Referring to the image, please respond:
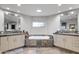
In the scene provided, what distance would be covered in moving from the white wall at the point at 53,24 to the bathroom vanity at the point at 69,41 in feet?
1.10

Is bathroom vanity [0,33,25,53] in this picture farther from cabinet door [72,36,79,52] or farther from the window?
cabinet door [72,36,79,52]

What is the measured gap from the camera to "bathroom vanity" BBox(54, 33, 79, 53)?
7.49ft

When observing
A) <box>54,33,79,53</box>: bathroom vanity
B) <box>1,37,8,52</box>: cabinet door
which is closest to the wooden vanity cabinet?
<box>1,37,8,52</box>: cabinet door

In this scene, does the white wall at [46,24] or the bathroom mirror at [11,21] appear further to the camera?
the bathroom mirror at [11,21]

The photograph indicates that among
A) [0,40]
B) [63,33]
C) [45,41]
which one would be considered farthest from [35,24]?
[0,40]

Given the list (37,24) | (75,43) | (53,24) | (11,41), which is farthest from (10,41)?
(75,43)

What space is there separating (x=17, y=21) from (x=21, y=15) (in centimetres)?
17

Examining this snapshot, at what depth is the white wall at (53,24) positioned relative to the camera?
1.79 metres

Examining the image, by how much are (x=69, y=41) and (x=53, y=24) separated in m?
0.78

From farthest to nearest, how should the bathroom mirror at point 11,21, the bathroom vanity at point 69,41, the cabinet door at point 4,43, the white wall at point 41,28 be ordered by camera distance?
the cabinet door at point 4,43
the bathroom vanity at point 69,41
the bathroom mirror at point 11,21
the white wall at point 41,28

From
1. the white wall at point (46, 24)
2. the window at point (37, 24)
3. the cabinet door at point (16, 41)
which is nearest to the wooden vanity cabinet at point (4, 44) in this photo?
the cabinet door at point (16, 41)

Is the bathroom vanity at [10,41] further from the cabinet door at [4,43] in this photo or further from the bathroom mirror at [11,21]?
the bathroom mirror at [11,21]

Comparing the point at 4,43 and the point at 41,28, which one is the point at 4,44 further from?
the point at 41,28

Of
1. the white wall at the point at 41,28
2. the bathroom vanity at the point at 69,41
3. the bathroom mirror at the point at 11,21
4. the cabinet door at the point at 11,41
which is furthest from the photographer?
the cabinet door at the point at 11,41
